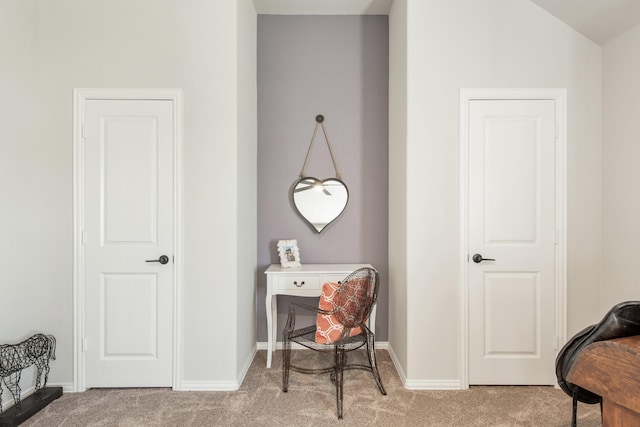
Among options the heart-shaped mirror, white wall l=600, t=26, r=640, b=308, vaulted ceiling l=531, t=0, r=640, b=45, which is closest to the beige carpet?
white wall l=600, t=26, r=640, b=308

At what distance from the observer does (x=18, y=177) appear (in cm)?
244

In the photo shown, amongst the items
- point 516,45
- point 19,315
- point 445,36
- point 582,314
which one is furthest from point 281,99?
point 582,314

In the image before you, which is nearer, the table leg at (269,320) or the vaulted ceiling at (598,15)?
the vaulted ceiling at (598,15)

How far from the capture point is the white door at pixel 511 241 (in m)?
2.63

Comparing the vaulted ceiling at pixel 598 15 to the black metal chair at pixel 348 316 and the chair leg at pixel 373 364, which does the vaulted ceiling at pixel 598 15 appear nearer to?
the black metal chair at pixel 348 316

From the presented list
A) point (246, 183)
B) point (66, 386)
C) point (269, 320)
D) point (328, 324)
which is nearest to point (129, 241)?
point (246, 183)

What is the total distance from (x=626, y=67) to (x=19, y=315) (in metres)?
4.43

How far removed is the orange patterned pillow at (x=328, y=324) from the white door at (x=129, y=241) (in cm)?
110

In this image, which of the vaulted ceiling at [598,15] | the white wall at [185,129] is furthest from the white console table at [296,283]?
the vaulted ceiling at [598,15]

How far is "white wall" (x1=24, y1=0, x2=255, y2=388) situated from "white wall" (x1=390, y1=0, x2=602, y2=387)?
1.29 meters

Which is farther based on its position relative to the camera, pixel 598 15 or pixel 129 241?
pixel 129 241

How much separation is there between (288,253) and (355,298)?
3.19 ft

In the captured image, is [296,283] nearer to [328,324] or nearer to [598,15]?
[328,324]

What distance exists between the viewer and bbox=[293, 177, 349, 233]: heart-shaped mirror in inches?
132
